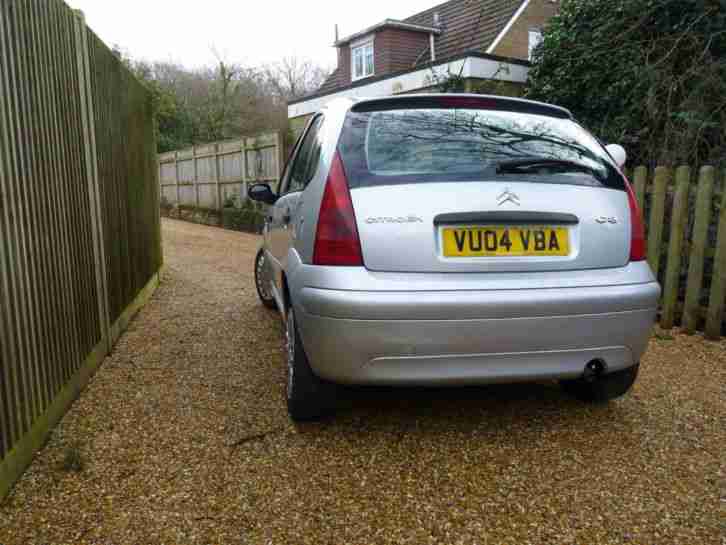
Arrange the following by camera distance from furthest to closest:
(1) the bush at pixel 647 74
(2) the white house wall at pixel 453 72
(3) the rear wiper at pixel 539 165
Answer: (2) the white house wall at pixel 453 72, (1) the bush at pixel 647 74, (3) the rear wiper at pixel 539 165

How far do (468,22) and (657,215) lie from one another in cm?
1545

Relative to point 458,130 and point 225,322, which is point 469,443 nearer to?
point 458,130

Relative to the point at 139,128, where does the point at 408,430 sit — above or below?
below

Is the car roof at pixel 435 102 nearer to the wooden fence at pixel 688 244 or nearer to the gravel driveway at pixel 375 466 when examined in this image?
the gravel driveway at pixel 375 466

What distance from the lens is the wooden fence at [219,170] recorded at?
12.6 metres

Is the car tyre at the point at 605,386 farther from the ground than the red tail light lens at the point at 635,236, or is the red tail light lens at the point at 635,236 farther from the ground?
the red tail light lens at the point at 635,236

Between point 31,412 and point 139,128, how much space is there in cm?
428

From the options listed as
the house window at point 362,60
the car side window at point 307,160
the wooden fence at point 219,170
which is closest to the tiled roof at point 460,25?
the house window at point 362,60

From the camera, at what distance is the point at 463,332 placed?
2432mm

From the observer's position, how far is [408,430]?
2906 mm

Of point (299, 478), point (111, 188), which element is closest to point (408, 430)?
point (299, 478)

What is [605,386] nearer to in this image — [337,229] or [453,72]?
[337,229]

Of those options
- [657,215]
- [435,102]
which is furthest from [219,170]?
[435,102]

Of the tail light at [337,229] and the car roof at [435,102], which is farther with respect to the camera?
the car roof at [435,102]
